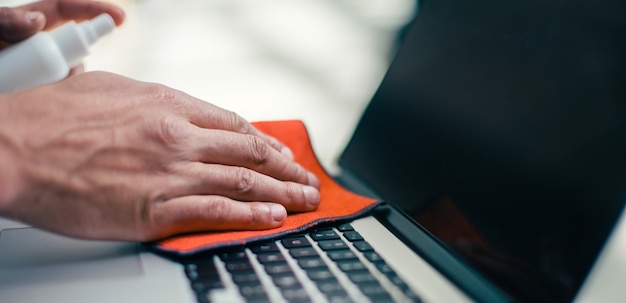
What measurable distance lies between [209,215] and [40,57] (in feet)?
0.83

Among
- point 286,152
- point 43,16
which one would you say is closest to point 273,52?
point 286,152

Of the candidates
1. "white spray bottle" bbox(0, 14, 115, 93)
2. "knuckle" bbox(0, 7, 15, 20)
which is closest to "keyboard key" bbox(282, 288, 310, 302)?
"white spray bottle" bbox(0, 14, 115, 93)

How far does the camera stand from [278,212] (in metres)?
0.61

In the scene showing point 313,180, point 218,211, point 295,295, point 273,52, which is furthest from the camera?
point 273,52

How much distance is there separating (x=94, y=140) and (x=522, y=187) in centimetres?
45

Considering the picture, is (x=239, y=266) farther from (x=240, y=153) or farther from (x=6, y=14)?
(x=6, y=14)

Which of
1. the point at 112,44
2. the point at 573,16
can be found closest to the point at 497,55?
the point at 573,16

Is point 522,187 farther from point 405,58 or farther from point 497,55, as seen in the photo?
point 405,58

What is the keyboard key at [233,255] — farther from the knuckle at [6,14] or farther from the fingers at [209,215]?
the knuckle at [6,14]

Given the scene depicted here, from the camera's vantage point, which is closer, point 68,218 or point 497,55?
point 68,218

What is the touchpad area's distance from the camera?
511 mm

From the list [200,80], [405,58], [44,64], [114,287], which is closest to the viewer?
[114,287]

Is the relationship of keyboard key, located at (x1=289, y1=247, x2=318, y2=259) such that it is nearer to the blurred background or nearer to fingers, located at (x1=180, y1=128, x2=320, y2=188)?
fingers, located at (x1=180, y1=128, x2=320, y2=188)

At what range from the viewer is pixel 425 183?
688mm
